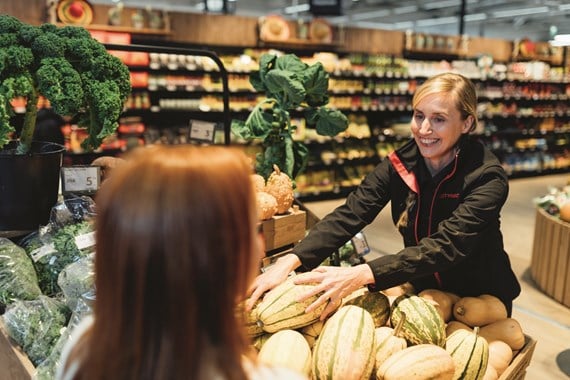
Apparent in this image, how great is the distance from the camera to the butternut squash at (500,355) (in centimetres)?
158

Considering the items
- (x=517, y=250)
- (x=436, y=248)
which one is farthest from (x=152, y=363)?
(x=517, y=250)

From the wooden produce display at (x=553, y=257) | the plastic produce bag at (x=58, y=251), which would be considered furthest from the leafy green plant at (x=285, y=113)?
the wooden produce display at (x=553, y=257)

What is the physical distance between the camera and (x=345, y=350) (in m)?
1.32

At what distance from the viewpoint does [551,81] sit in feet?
35.6

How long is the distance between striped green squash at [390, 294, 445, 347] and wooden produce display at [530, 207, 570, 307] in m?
3.38

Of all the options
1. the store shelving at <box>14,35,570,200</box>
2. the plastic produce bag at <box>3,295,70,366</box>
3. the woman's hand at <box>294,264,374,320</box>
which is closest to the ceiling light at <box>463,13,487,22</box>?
the store shelving at <box>14,35,570,200</box>

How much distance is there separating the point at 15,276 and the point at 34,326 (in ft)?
0.87

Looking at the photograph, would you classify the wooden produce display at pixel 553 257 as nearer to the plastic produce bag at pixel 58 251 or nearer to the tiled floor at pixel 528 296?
the tiled floor at pixel 528 296

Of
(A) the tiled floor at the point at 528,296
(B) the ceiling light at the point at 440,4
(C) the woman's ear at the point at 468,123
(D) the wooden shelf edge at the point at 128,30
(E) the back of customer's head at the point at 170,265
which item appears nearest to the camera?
(E) the back of customer's head at the point at 170,265

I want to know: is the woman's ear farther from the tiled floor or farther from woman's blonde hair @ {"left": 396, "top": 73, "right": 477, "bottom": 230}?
the tiled floor

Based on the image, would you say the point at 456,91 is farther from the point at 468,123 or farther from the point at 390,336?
the point at 390,336

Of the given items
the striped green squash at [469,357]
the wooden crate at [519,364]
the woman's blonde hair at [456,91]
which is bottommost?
the wooden crate at [519,364]

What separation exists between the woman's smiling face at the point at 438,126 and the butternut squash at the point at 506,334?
2.06 ft

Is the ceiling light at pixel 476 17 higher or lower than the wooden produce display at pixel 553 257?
higher
